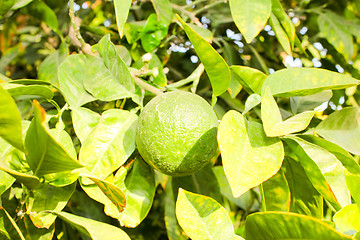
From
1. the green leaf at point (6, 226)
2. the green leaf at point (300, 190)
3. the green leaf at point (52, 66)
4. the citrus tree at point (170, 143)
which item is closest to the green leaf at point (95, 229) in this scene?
the citrus tree at point (170, 143)

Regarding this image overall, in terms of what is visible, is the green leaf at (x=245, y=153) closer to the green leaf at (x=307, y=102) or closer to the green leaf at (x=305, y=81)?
the green leaf at (x=305, y=81)

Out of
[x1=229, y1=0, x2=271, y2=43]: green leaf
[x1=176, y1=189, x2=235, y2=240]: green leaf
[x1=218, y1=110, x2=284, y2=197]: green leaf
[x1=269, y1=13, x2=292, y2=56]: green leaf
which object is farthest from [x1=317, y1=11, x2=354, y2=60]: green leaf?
[x1=176, y1=189, x2=235, y2=240]: green leaf

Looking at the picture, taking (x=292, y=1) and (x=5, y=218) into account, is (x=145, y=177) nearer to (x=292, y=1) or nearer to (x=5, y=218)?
(x=5, y=218)

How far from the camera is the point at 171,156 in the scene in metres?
0.63

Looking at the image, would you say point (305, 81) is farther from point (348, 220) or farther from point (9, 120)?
point (9, 120)

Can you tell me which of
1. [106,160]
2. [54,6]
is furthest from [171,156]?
[54,6]

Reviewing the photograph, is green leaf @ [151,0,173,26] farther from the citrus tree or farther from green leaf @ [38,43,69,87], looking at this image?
green leaf @ [38,43,69,87]

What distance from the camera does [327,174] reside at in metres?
0.58

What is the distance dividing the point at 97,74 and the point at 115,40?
29 centimetres

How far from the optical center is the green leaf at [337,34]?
111 centimetres

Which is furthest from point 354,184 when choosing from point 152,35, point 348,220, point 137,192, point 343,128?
point 152,35

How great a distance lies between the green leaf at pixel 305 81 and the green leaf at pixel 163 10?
36 cm

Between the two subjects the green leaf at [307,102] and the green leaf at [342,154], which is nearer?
the green leaf at [342,154]

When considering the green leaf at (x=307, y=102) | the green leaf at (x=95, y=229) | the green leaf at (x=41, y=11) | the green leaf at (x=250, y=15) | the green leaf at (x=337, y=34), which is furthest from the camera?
the green leaf at (x=337, y=34)
